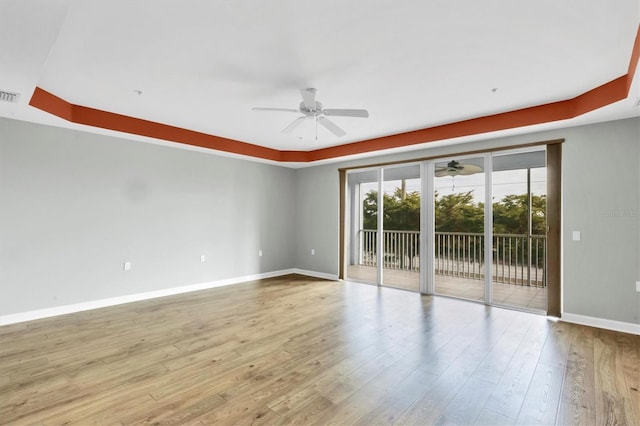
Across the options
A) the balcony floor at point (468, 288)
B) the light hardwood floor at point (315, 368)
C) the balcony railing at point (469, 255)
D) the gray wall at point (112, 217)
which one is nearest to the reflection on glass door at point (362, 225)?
the balcony railing at point (469, 255)

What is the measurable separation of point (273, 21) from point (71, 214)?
12.5 ft

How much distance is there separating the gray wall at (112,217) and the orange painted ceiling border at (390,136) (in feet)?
1.35

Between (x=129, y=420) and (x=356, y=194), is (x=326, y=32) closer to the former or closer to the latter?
(x=129, y=420)

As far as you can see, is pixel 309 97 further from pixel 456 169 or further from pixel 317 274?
pixel 317 274

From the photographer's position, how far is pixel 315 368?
8.64 ft

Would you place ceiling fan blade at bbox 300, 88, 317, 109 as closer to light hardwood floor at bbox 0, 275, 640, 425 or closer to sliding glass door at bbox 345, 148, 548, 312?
light hardwood floor at bbox 0, 275, 640, 425

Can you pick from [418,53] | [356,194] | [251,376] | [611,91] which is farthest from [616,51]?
[356,194]

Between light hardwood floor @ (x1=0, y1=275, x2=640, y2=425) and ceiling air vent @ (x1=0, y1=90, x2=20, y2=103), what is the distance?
2456 millimetres

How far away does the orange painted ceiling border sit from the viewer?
3207 mm

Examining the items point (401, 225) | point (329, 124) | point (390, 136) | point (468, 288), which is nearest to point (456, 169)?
point (390, 136)

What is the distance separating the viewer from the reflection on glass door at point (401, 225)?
5.70m

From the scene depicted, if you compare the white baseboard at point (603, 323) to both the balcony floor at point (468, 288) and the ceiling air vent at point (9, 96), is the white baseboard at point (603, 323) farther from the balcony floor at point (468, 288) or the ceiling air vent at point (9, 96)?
the ceiling air vent at point (9, 96)

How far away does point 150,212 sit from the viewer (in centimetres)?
487

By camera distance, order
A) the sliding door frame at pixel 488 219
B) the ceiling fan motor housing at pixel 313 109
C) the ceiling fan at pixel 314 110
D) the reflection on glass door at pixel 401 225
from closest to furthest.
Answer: the ceiling fan at pixel 314 110 < the ceiling fan motor housing at pixel 313 109 < the sliding door frame at pixel 488 219 < the reflection on glass door at pixel 401 225
